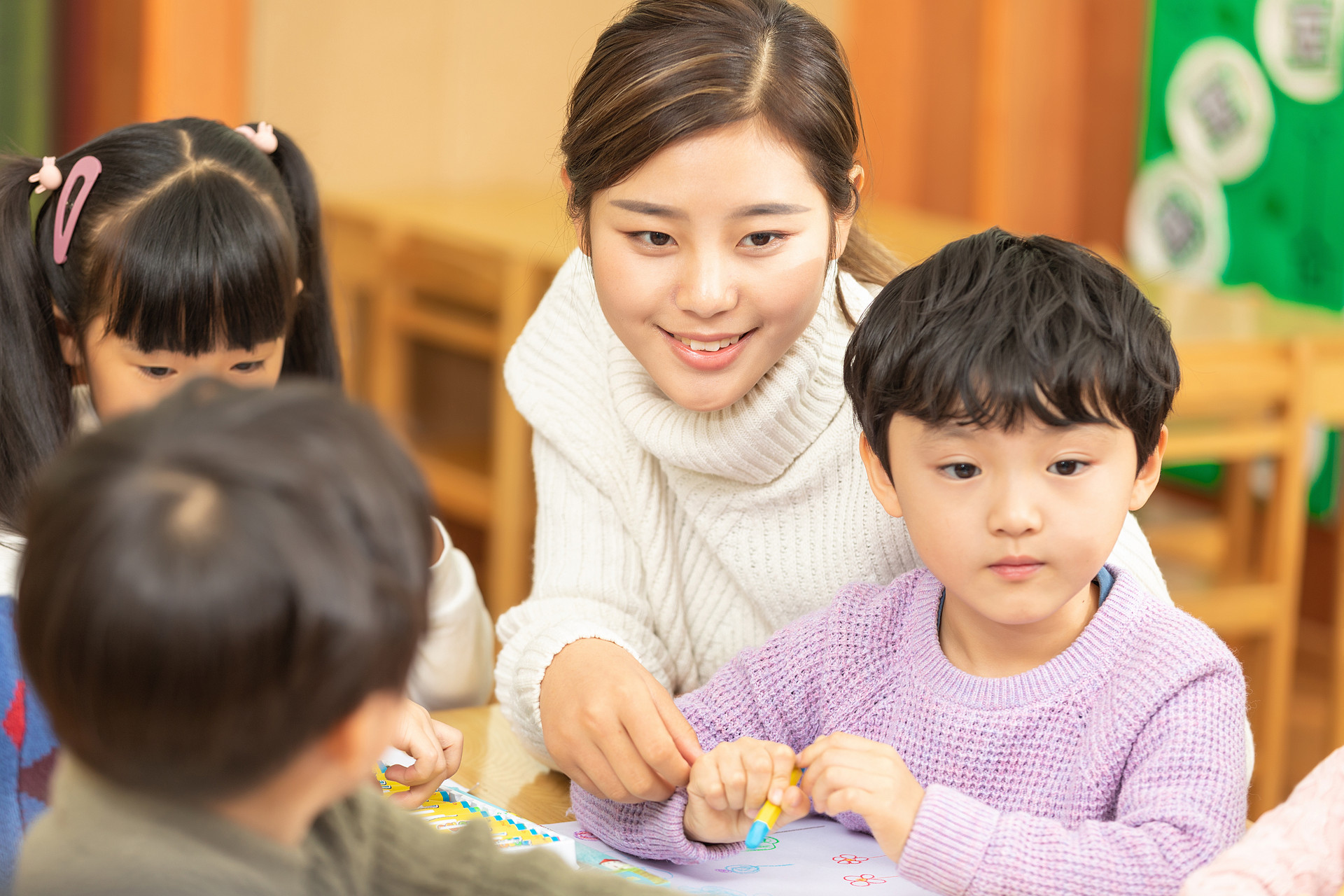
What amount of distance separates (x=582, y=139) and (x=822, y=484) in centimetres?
32

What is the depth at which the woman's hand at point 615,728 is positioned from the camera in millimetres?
927

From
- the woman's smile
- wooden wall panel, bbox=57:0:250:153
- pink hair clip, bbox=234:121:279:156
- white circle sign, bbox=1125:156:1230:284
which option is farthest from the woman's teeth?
white circle sign, bbox=1125:156:1230:284

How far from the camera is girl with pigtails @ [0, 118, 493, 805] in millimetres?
1112

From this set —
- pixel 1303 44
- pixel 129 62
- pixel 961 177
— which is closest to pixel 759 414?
pixel 129 62

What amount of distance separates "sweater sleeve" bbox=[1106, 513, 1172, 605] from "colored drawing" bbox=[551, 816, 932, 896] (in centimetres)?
25

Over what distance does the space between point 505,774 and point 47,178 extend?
0.59 m

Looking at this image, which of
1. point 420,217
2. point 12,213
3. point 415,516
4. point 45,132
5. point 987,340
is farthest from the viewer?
point 420,217

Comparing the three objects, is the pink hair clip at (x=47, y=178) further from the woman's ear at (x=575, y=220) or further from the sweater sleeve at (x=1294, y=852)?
the sweater sleeve at (x=1294, y=852)

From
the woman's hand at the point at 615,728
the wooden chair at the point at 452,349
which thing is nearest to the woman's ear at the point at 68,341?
the woman's hand at the point at 615,728

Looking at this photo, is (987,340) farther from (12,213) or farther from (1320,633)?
(1320,633)

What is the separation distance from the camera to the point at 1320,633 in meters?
2.97

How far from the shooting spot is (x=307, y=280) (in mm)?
1292

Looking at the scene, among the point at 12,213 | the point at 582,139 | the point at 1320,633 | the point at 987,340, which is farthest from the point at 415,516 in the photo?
the point at 1320,633

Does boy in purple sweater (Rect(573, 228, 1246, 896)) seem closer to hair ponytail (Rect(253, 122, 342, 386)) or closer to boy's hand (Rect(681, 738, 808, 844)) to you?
boy's hand (Rect(681, 738, 808, 844))
